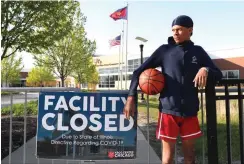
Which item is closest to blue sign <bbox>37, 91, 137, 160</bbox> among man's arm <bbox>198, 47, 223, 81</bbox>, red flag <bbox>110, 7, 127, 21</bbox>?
man's arm <bbox>198, 47, 223, 81</bbox>

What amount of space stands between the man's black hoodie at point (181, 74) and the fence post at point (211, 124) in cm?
52

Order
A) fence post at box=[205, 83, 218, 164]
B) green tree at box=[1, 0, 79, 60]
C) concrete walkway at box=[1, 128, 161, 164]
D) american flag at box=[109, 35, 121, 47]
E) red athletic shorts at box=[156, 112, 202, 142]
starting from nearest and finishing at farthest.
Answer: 1. red athletic shorts at box=[156, 112, 202, 142]
2. fence post at box=[205, 83, 218, 164]
3. concrete walkway at box=[1, 128, 161, 164]
4. green tree at box=[1, 0, 79, 60]
5. american flag at box=[109, 35, 121, 47]

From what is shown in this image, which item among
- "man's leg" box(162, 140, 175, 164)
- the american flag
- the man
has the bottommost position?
"man's leg" box(162, 140, 175, 164)

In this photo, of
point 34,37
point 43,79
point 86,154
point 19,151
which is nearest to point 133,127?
point 86,154

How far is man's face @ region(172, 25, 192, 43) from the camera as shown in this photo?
337cm

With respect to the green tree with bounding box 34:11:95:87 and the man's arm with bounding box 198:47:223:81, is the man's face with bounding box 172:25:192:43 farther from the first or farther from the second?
the green tree with bounding box 34:11:95:87

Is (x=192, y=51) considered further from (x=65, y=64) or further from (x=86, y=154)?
(x=65, y=64)

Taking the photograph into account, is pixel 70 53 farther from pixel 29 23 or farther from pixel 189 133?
pixel 189 133

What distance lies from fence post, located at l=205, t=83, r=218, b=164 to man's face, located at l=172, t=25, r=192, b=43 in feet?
2.82

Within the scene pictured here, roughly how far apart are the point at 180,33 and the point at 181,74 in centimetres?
47

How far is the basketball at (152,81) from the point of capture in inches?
132

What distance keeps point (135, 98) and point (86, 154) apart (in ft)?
3.73

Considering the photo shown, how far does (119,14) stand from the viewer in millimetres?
30375

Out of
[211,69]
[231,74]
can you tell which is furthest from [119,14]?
[211,69]
